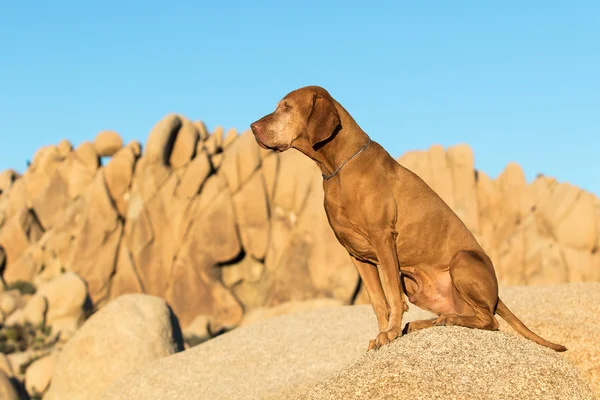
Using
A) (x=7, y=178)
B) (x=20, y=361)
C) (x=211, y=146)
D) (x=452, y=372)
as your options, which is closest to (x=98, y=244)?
(x=211, y=146)

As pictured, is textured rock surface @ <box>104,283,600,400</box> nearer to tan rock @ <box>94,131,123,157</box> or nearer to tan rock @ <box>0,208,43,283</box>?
tan rock @ <box>94,131,123,157</box>

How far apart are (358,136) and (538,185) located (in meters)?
27.5

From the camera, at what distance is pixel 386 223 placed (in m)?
6.77

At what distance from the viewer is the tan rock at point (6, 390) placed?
14950mm

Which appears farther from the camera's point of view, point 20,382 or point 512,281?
point 512,281

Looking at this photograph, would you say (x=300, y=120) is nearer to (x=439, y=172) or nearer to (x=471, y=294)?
(x=471, y=294)

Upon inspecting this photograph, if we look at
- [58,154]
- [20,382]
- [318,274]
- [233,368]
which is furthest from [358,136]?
[58,154]

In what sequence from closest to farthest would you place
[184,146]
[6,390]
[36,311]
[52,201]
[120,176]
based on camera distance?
[6,390], [36,311], [184,146], [120,176], [52,201]

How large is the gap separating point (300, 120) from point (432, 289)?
7.55 ft

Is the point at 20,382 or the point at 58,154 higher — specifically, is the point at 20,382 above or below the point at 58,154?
below

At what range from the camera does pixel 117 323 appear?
1417 cm

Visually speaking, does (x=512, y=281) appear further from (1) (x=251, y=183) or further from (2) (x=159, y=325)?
(2) (x=159, y=325)

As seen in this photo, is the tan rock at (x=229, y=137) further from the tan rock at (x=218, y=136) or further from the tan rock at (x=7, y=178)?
the tan rock at (x=7, y=178)

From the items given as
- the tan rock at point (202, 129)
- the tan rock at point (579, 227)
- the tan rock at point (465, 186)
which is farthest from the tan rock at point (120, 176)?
the tan rock at point (579, 227)
